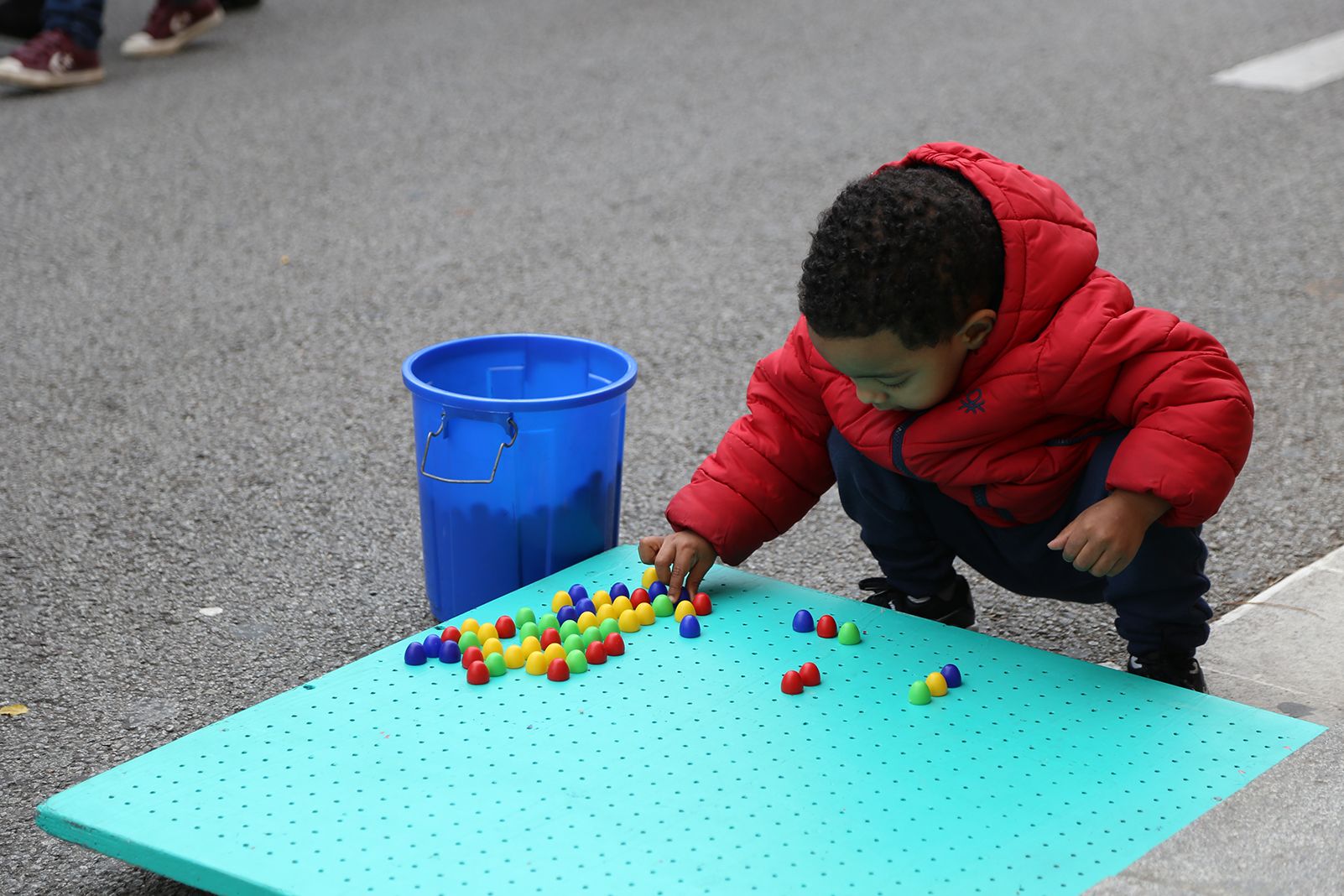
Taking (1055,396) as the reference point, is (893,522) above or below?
below

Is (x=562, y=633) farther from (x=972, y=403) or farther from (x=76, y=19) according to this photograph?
(x=76, y=19)

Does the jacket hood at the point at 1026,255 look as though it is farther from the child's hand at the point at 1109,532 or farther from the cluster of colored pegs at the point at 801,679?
the cluster of colored pegs at the point at 801,679

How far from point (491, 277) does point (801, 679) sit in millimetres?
2154

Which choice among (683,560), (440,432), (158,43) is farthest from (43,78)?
(683,560)

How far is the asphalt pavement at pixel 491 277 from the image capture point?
2.21 metres

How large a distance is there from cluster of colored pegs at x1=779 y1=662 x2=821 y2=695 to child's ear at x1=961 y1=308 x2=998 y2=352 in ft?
1.44

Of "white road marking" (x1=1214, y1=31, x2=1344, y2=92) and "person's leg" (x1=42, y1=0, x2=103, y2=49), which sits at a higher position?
"white road marking" (x1=1214, y1=31, x2=1344, y2=92)

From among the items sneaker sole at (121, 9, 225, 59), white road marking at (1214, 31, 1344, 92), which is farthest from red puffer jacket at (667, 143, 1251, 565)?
sneaker sole at (121, 9, 225, 59)

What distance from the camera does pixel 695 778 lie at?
5.60 ft

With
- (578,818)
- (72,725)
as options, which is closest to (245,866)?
(578,818)

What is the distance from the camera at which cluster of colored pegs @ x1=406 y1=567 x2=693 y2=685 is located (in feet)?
6.37

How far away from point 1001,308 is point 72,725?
1.30 m

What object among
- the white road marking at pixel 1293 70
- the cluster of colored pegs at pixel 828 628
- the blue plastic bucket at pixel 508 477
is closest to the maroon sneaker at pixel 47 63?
the blue plastic bucket at pixel 508 477

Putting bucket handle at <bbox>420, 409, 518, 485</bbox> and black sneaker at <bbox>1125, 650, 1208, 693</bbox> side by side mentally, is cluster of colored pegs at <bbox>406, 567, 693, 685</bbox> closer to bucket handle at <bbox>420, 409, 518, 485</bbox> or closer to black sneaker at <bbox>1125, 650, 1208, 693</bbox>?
bucket handle at <bbox>420, 409, 518, 485</bbox>
